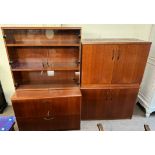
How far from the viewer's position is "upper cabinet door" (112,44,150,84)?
191 centimetres

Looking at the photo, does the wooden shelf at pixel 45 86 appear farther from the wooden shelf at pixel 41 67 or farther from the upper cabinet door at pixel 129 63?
the upper cabinet door at pixel 129 63

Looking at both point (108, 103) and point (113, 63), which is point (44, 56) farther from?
point (108, 103)

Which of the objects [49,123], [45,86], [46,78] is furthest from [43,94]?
[49,123]

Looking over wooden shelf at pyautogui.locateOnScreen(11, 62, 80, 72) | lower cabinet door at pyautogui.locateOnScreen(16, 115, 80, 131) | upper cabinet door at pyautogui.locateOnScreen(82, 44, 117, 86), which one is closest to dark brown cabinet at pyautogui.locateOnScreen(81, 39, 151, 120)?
upper cabinet door at pyautogui.locateOnScreen(82, 44, 117, 86)

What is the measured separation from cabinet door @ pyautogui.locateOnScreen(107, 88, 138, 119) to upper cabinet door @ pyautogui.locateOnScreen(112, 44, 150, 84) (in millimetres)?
164

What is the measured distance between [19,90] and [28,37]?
2.60ft

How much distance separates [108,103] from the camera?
2.24 m

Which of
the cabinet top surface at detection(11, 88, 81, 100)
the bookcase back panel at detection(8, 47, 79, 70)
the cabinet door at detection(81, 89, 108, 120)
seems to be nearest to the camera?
→ the cabinet top surface at detection(11, 88, 81, 100)

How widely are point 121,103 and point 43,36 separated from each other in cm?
164

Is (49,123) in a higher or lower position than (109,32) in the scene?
lower

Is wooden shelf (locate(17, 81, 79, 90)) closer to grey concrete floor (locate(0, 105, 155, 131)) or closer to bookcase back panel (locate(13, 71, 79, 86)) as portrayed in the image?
bookcase back panel (locate(13, 71, 79, 86))

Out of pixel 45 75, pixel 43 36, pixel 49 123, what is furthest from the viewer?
pixel 45 75

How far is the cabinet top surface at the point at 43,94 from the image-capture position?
1.85 m
